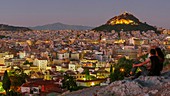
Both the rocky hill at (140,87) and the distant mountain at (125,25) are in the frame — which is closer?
the rocky hill at (140,87)

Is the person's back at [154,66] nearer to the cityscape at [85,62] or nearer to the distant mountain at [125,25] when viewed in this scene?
the cityscape at [85,62]

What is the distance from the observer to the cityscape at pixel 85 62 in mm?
6766

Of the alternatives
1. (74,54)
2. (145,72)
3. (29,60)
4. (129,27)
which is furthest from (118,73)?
(129,27)

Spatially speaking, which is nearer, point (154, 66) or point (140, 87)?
point (140, 87)

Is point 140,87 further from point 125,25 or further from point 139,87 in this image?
point 125,25

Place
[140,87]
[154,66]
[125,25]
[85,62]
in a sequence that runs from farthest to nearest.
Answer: [125,25]
[85,62]
[154,66]
[140,87]

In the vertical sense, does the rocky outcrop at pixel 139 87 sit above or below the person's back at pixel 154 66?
below

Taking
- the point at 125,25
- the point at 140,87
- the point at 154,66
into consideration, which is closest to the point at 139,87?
the point at 140,87

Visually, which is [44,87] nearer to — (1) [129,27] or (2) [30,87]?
(2) [30,87]

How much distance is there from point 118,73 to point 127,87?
814 inches

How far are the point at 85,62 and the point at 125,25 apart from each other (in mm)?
65133

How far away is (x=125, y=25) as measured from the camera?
121 meters

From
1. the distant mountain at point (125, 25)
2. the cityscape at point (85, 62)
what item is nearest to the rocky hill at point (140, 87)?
the cityscape at point (85, 62)

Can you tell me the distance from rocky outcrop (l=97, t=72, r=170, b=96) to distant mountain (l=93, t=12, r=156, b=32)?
111765mm
